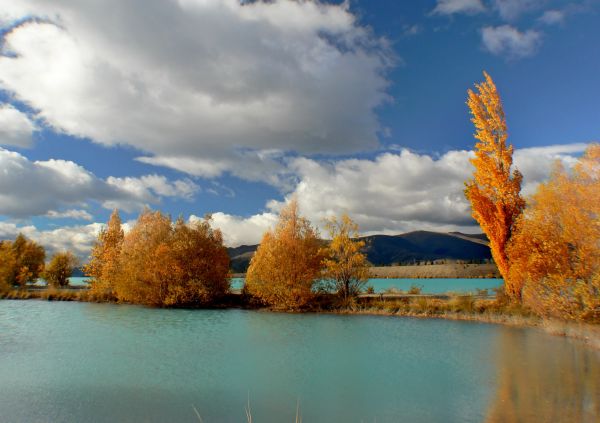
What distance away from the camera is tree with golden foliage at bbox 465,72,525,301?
32656mm

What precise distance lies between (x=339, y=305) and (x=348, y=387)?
24549mm

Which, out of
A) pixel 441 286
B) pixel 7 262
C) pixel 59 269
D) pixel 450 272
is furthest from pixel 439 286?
pixel 7 262

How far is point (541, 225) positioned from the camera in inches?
949

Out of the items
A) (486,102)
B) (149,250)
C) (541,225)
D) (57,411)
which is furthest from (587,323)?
(149,250)

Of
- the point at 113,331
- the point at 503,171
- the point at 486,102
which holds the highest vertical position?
the point at 486,102

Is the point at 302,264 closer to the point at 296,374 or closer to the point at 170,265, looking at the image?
the point at 170,265

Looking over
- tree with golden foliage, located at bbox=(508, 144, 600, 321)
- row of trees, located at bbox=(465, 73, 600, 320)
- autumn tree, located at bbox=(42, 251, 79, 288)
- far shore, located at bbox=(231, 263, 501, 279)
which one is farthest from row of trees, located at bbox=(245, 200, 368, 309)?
far shore, located at bbox=(231, 263, 501, 279)

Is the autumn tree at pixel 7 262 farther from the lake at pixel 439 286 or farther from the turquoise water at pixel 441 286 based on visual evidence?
the turquoise water at pixel 441 286

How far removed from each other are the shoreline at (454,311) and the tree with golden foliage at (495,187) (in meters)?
2.79

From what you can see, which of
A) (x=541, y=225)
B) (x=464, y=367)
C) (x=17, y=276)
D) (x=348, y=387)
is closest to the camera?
(x=348, y=387)

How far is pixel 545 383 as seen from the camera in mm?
14711

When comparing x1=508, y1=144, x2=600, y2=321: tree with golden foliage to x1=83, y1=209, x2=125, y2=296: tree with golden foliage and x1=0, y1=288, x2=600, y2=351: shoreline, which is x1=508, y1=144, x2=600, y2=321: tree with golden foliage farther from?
x1=83, y1=209, x2=125, y2=296: tree with golden foliage

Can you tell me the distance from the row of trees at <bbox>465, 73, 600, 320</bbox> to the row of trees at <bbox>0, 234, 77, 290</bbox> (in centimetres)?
6775

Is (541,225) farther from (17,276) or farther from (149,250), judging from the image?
(17,276)
